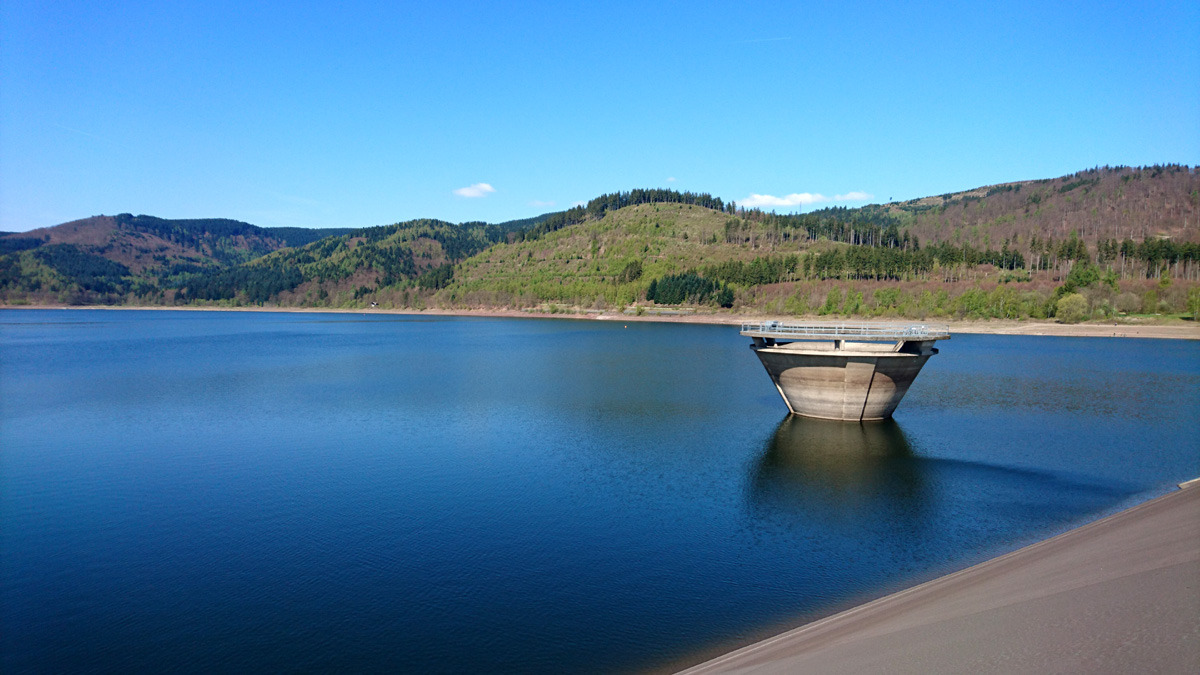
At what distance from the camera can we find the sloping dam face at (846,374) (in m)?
37.7

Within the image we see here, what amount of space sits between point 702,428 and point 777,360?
21.2 ft

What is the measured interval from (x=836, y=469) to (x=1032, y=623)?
654 inches

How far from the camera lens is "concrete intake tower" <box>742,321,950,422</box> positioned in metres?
37.7

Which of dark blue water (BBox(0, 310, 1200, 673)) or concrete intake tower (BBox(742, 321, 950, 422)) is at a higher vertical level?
concrete intake tower (BBox(742, 321, 950, 422))

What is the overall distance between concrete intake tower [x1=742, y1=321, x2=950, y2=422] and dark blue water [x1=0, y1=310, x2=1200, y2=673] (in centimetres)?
156

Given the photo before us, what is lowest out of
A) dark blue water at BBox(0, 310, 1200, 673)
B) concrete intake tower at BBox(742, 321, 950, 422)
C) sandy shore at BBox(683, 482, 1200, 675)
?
dark blue water at BBox(0, 310, 1200, 673)

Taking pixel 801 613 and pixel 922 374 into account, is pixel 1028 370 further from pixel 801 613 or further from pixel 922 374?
pixel 801 613

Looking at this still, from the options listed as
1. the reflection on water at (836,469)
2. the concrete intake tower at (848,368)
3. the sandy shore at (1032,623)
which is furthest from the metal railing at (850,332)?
the sandy shore at (1032,623)

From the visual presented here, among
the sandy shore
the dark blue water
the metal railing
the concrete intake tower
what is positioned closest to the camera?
the sandy shore

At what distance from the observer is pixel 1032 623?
42.1 feet

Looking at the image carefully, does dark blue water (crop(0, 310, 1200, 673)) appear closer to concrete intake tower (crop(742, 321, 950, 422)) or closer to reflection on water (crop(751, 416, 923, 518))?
reflection on water (crop(751, 416, 923, 518))

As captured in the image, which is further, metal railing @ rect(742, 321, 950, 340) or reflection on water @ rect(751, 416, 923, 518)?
metal railing @ rect(742, 321, 950, 340)

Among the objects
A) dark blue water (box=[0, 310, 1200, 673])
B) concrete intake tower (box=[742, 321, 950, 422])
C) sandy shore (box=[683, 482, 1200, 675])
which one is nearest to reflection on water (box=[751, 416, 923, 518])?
dark blue water (box=[0, 310, 1200, 673])

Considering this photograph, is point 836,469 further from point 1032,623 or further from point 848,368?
point 1032,623
